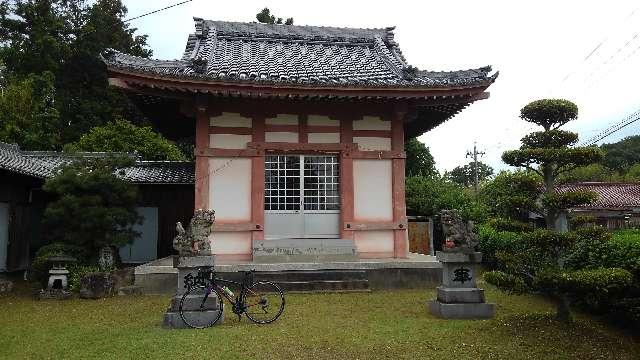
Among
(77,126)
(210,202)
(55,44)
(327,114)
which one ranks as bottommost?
(210,202)

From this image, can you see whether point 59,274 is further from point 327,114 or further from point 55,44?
point 55,44

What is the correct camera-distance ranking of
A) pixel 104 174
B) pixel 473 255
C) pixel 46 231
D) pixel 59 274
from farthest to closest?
1. pixel 46 231
2. pixel 104 174
3. pixel 59 274
4. pixel 473 255

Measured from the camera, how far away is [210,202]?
11695 mm

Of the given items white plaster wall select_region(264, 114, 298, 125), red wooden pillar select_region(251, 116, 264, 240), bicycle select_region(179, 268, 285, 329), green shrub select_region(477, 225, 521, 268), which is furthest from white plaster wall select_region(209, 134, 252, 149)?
green shrub select_region(477, 225, 521, 268)

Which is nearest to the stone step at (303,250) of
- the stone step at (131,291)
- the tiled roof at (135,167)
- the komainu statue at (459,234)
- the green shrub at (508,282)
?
the stone step at (131,291)

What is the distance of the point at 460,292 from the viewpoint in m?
8.21

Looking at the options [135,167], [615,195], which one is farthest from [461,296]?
[615,195]

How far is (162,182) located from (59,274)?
224 inches

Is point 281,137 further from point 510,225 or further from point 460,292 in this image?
point 510,225

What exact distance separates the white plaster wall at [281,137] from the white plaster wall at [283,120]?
0.26 meters

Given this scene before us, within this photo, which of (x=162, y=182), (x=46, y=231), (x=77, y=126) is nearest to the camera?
(x=46, y=231)

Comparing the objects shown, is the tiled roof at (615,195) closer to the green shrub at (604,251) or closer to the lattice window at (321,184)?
the lattice window at (321,184)

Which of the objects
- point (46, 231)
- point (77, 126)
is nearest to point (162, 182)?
point (46, 231)

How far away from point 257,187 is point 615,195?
946 inches
